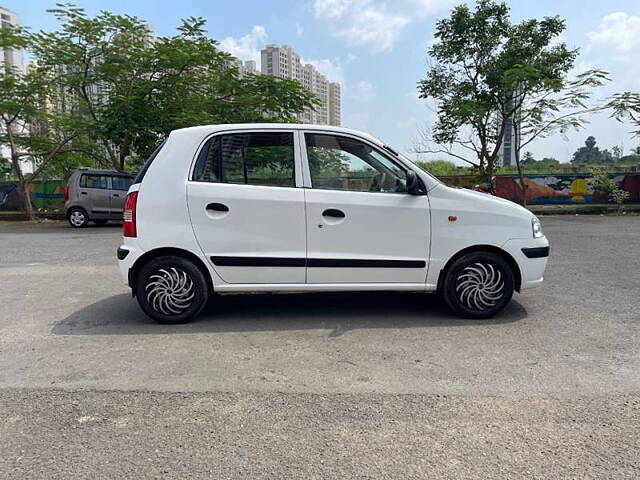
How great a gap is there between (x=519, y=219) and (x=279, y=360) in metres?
2.73

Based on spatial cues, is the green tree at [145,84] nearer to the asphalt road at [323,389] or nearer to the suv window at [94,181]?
the suv window at [94,181]

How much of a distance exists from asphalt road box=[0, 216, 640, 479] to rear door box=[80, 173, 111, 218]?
10.4 metres

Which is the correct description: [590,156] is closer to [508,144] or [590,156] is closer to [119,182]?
[508,144]

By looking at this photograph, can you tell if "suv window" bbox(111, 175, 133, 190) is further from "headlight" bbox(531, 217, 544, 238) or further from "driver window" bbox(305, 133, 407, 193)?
"headlight" bbox(531, 217, 544, 238)

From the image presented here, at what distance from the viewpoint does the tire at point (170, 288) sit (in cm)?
477

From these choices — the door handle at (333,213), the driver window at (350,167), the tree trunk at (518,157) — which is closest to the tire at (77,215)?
the driver window at (350,167)

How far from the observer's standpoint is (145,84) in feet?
55.0

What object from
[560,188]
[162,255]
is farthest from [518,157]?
[162,255]

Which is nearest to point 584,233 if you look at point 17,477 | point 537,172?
point 537,172

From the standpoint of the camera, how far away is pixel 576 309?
5.26m

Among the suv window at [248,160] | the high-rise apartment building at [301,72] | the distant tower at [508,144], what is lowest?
the suv window at [248,160]

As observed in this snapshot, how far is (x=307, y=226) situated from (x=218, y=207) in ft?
2.84

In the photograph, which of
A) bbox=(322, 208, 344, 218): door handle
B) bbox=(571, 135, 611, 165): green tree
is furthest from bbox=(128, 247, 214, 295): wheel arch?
bbox=(571, 135, 611, 165): green tree

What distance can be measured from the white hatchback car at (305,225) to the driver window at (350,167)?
0.01 metres
